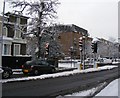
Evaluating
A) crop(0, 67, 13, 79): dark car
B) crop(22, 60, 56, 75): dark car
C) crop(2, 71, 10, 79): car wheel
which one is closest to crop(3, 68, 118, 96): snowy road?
crop(0, 67, 13, 79): dark car

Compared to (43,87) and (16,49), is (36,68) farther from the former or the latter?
(16,49)

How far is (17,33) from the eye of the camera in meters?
53.1

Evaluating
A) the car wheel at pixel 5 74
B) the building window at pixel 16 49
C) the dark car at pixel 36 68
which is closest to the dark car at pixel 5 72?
the car wheel at pixel 5 74

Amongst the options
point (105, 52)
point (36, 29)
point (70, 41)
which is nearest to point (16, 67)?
point (36, 29)

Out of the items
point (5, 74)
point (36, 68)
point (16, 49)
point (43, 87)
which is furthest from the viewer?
point (16, 49)

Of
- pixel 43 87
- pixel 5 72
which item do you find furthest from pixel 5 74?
pixel 43 87

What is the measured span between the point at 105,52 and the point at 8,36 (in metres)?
98.4

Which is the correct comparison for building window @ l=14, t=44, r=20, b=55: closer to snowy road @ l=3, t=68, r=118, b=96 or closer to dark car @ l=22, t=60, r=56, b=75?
dark car @ l=22, t=60, r=56, b=75

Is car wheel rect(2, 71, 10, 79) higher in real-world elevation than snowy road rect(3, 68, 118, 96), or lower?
higher

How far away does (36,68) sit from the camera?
29172mm

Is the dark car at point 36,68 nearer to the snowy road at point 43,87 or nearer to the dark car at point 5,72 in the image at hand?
the dark car at point 5,72

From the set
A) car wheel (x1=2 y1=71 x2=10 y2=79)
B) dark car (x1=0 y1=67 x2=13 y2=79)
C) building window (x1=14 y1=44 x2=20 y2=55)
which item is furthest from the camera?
building window (x1=14 y1=44 x2=20 y2=55)

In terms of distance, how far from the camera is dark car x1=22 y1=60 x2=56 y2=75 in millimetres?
28719

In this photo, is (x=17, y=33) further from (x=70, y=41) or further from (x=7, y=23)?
(x=70, y=41)
